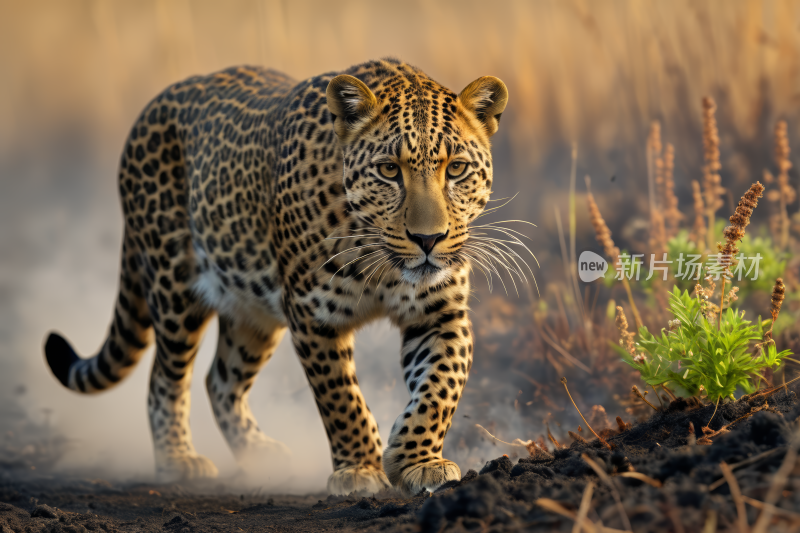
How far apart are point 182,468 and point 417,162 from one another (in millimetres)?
3534

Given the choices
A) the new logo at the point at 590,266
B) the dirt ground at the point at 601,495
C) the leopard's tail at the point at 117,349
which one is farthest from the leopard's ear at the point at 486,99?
the leopard's tail at the point at 117,349

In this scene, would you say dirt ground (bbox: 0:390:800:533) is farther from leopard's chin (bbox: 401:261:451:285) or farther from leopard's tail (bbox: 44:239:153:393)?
leopard's tail (bbox: 44:239:153:393)

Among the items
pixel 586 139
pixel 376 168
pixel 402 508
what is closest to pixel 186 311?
pixel 376 168

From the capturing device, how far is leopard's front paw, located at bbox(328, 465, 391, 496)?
162 inches

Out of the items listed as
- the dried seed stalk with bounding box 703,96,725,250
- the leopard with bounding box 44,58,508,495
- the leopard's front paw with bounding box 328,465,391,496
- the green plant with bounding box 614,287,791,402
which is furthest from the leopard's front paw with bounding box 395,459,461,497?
the dried seed stalk with bounding box 703,96,725,250

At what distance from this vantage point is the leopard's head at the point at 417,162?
3.60m

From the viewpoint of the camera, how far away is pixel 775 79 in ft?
26.3

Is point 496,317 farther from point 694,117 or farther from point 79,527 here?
point 79,527

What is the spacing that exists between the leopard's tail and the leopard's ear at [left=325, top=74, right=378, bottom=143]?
2.90 metres

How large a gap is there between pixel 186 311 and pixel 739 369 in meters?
3.99

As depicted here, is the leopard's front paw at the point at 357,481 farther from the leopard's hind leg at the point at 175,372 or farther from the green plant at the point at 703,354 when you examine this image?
the leopard's hind leg at the point at 175,372

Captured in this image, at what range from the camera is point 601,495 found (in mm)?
2240

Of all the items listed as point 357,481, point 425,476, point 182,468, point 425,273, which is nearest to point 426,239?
point 425,273

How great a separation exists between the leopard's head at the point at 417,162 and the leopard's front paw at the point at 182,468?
2.92 metres
